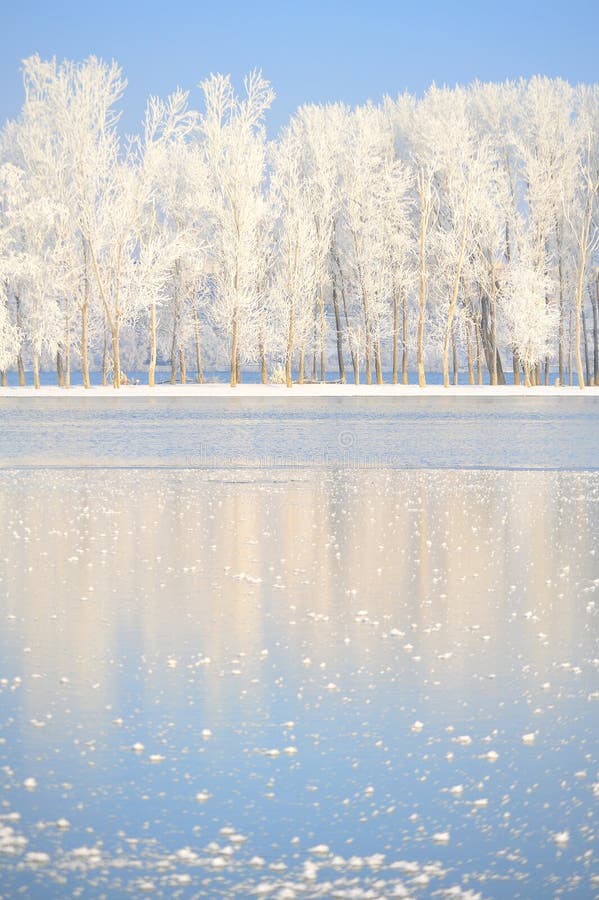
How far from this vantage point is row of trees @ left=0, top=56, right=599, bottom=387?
57469mm

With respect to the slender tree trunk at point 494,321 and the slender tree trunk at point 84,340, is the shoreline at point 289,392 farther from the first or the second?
the slender tree trunk at point 494,321

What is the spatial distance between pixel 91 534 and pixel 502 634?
5773 mm

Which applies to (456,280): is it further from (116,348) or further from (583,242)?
(116,348)

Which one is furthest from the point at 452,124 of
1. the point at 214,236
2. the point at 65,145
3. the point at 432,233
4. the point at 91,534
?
the point at 91,534

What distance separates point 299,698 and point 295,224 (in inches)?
2126

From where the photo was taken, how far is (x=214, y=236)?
2522 inches

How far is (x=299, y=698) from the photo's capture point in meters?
6.54

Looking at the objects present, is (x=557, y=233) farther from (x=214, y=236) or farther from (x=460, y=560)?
(x=460, y=560)

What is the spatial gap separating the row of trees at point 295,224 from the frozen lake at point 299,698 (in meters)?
42.7

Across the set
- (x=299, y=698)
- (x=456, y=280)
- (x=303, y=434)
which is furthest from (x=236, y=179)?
(x=299, y=698)

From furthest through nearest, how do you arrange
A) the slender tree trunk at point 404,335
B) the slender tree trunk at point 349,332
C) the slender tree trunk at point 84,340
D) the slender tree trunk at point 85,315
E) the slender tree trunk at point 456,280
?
the slender tree trunk at point 404,335, the slender tree trunk at point 349,332, the slender tree trunk at point 456,280, the slender tree trunk at point 85,315, the slender tree trunk at point 84,340

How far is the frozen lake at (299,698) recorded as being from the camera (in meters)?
4.58

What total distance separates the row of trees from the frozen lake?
140ft

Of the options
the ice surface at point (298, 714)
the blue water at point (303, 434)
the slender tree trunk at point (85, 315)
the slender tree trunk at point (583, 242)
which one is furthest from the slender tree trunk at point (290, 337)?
the ice surface at point (298, 714)
